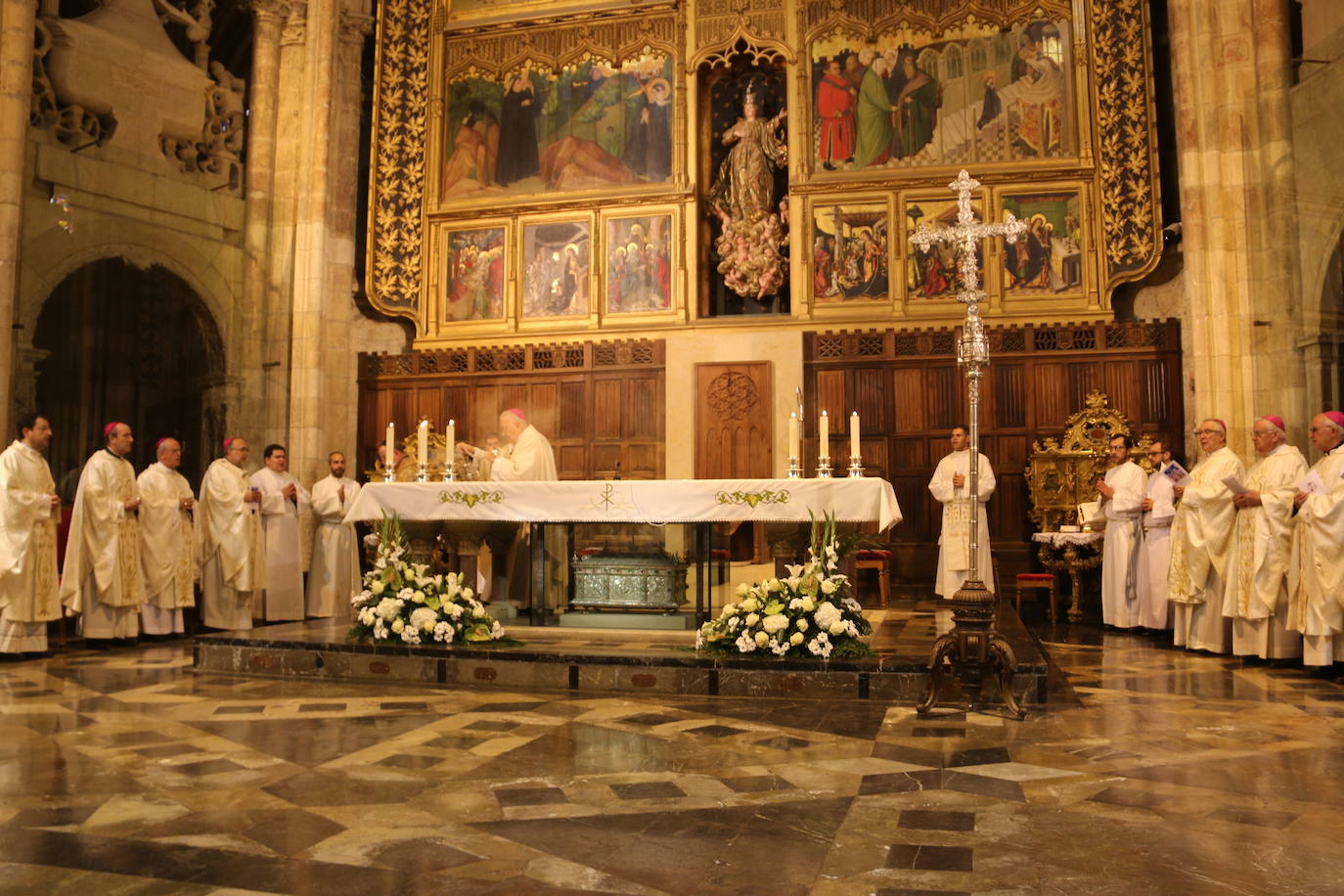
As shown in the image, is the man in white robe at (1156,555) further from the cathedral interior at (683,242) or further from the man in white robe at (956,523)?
the man in white robe at (956,523)

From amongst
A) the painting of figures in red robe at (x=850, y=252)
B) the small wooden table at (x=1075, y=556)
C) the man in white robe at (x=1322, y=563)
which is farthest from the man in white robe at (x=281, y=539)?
the man in white robe at (x=1322, y=563)

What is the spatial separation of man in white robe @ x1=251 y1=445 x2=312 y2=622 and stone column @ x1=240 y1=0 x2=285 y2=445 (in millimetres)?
2452

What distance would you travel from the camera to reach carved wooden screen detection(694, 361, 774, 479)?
40.9 feet

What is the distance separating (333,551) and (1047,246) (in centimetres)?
844

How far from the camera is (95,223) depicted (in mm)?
11625

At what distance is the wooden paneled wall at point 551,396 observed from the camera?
12.8 m

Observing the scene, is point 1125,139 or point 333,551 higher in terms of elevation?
point 1125,139

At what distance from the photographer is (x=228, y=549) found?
949 centimetres

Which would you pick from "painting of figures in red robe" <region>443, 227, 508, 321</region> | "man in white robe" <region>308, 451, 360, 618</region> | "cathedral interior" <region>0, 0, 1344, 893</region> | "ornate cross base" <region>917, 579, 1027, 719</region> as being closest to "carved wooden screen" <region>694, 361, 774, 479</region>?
"cathedral interior" <region>0, 0, 1344, 893</region>

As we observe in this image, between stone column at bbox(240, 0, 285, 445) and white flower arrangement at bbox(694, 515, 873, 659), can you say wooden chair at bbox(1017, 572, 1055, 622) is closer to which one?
white flower arrangement at bbox(694, 515, 873, 659)

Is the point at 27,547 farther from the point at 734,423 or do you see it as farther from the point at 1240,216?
the point at 1240,216

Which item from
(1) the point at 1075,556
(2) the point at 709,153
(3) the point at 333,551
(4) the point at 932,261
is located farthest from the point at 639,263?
(1) the point at 1075,556

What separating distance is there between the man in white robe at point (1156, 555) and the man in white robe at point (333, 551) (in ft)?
24.5

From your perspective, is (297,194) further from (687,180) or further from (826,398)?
(826,398)
